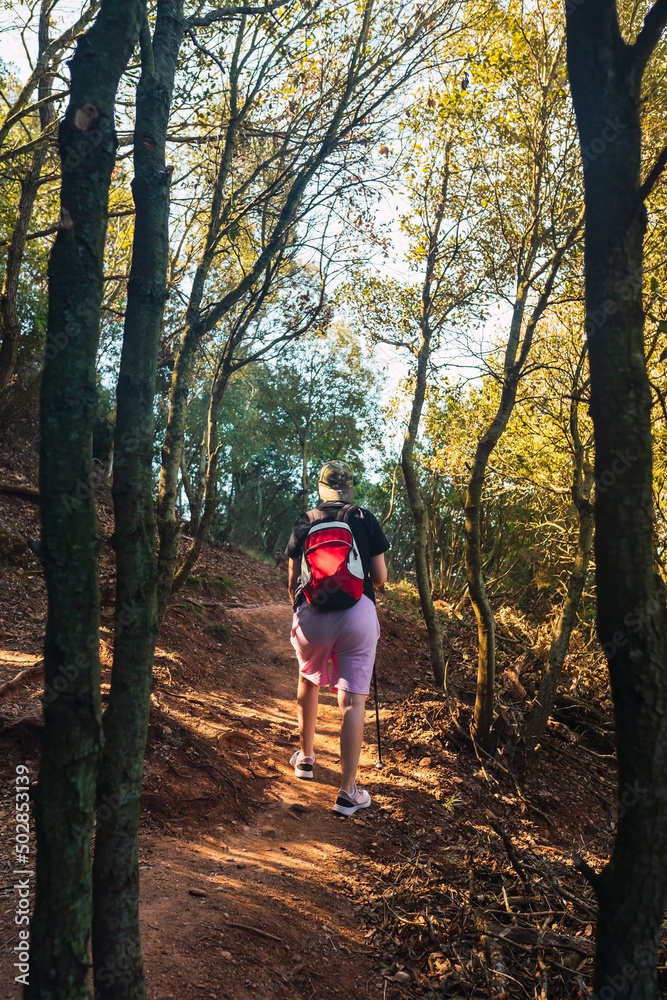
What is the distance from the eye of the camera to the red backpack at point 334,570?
482 cm

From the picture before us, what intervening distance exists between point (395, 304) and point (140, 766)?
30.7 ft

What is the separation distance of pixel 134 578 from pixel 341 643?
2.74 meters

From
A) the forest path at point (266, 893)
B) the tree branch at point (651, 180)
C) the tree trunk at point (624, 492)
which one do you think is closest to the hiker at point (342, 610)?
the forest path at point (266, 893)

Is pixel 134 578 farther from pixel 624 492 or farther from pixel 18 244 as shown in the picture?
pixel 18 244

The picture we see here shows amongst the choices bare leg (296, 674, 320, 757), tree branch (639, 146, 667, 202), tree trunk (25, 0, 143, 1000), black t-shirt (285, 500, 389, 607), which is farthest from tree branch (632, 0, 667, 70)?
bare leg (296, 674, 320, 757)

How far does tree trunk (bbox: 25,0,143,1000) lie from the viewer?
189 cm

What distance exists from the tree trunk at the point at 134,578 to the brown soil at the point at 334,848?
616mm

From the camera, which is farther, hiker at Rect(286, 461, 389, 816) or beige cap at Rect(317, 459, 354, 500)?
beige cap at Rect(317, 459, 354, 500)

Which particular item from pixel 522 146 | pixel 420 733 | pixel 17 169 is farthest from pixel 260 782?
pixel 17 169

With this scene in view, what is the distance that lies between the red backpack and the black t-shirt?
0.27ft

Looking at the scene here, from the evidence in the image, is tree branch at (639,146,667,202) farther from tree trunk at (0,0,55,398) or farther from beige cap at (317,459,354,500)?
tree trunk at (0,0,55,398)

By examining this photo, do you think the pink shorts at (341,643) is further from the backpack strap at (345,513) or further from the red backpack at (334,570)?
the backpack strap at (345,513)

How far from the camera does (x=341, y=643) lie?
497 centimetres

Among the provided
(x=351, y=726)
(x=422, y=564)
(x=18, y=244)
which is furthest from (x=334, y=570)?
(x=18, y=244)
